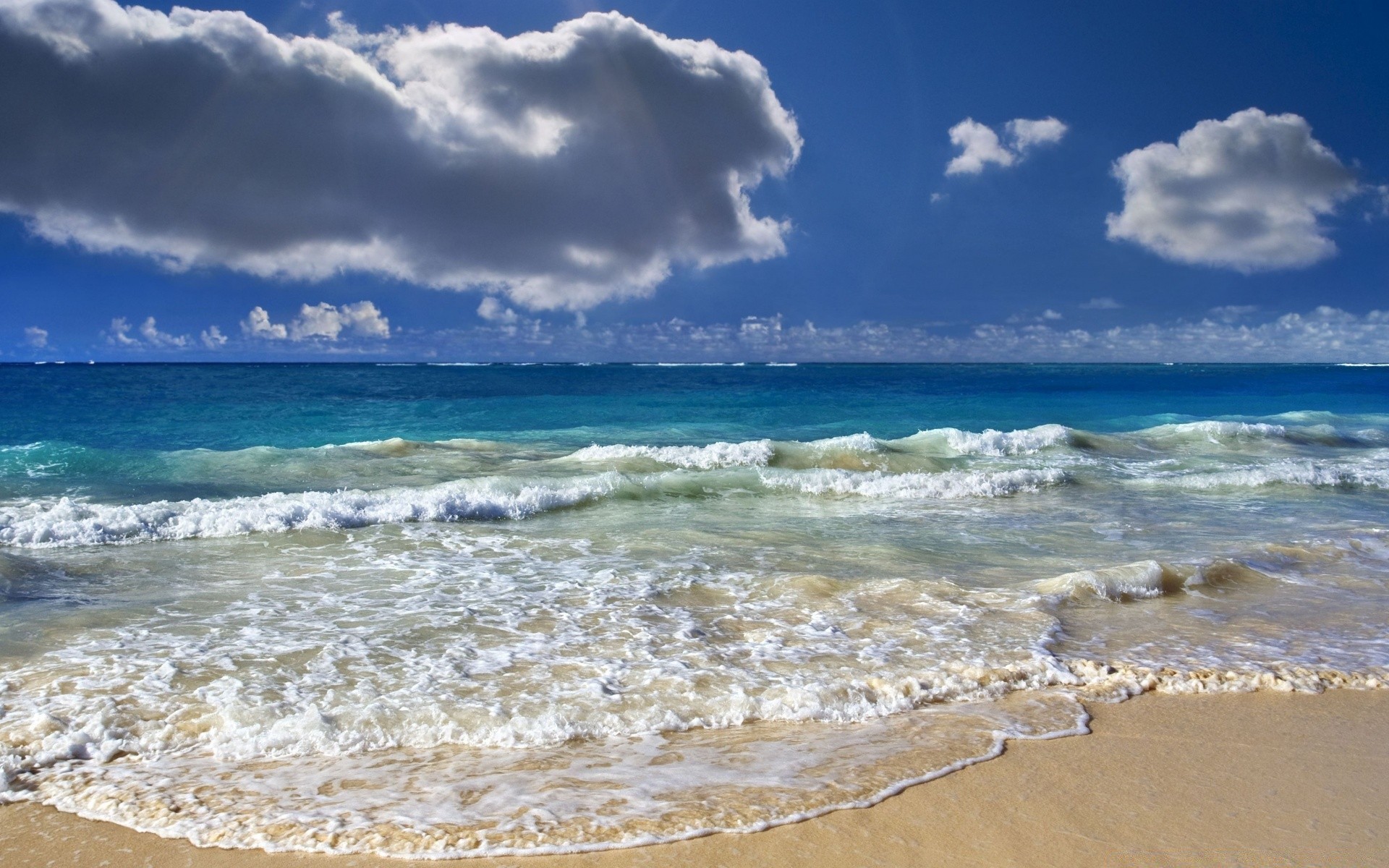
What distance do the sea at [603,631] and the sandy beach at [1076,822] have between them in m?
0.12

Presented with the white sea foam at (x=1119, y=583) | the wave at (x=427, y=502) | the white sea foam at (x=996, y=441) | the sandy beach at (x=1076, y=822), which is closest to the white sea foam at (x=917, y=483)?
the wave at (x=427, y=502)

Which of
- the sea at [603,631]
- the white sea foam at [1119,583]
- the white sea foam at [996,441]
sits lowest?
the sea at [603,631]

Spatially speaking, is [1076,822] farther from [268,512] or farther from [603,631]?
[268,512]

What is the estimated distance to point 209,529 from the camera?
10.1 m

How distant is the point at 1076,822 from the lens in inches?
136

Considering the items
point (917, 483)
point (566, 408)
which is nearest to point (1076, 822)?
point (917, 483)

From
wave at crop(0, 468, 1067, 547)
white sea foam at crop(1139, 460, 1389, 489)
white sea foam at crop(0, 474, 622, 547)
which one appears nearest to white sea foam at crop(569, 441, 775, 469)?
wave at crop(0, 468, 1067, 547)

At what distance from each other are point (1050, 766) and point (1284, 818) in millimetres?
947

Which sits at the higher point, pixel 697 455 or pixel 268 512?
pixel 697 455

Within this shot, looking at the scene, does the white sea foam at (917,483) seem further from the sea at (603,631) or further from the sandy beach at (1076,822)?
the sandy beach at (1076,822)

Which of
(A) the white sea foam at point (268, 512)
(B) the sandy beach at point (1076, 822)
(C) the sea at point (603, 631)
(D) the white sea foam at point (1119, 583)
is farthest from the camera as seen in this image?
(A) the white sea foam at point (268, 512)

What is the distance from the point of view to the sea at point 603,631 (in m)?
3.77

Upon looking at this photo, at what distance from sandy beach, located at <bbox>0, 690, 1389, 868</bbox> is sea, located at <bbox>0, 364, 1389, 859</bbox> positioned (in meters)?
0.12

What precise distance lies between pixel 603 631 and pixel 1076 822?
3.54 meters
